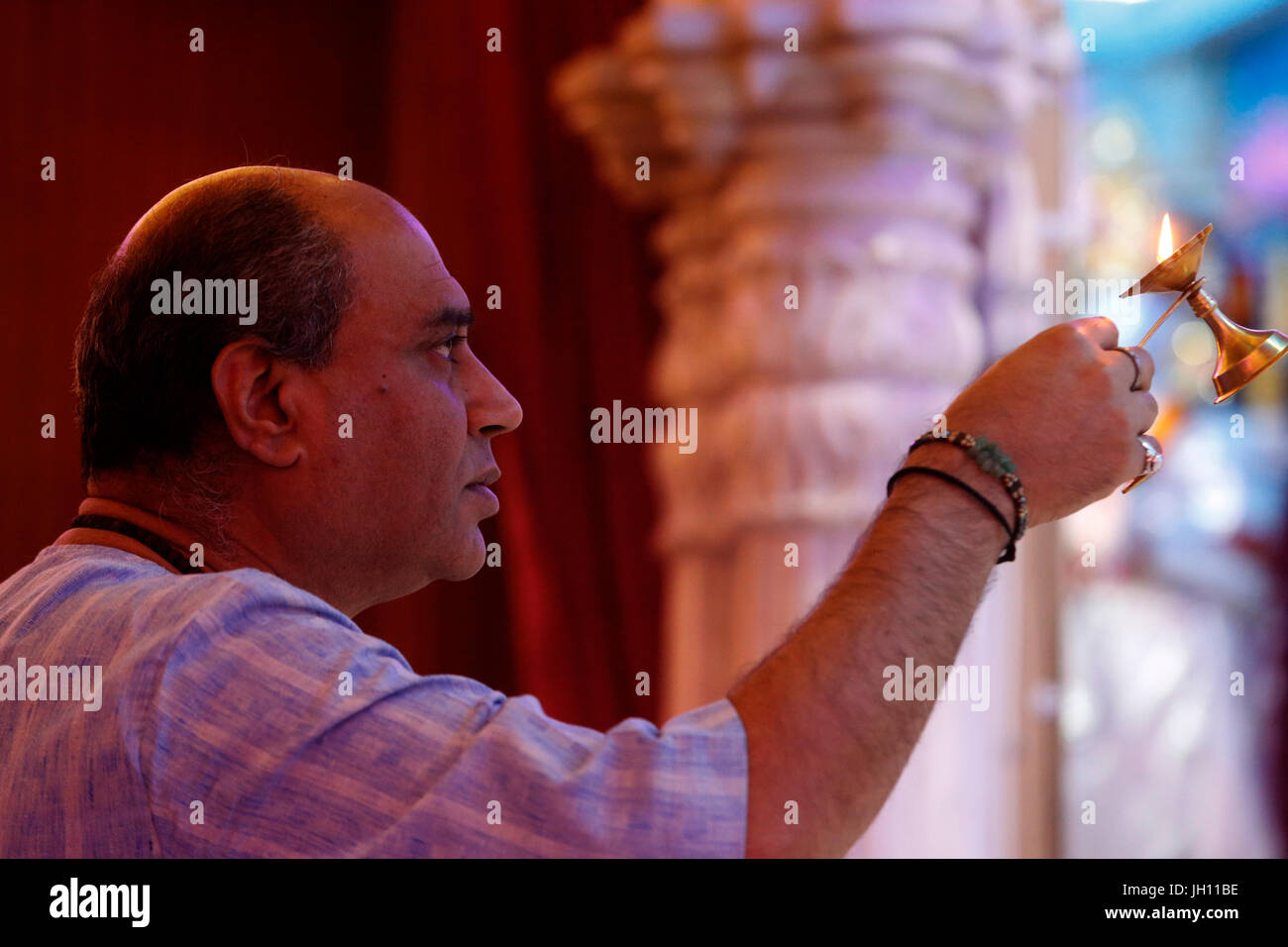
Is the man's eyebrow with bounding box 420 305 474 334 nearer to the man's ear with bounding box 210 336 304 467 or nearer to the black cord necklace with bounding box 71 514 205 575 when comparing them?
the man's ear with bounding box 210 336 304 467

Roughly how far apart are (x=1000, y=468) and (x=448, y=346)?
44cm

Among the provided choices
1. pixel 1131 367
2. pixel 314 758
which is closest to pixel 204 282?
A: pixel 314 758

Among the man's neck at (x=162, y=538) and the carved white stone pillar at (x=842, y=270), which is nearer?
the man's neck at (x=162, y=538)

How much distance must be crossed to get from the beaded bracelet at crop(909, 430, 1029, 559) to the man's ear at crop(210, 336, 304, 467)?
0.47m

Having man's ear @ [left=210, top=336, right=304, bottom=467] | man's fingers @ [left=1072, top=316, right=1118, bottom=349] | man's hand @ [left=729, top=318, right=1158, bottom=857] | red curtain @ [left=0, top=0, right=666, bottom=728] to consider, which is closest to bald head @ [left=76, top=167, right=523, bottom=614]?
man's ear @ [left=210, top=336, right=304, bottom=467]

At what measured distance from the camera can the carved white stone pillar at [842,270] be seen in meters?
2.07

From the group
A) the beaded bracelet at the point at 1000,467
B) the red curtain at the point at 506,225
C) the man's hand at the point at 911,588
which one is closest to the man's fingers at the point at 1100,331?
the man's hand at the point at 911,588

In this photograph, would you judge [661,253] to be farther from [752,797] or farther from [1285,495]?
[1285,495]

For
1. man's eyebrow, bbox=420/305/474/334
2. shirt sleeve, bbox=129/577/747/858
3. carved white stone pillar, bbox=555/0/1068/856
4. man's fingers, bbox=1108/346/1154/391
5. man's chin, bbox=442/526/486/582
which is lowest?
shirt sleeve, bbox=129/577/747/858

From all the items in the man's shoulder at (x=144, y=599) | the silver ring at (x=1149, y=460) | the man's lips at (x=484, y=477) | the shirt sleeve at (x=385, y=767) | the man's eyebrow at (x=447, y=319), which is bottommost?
the shirt sleeve at (x=385, y=767)

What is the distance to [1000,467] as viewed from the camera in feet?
2.92

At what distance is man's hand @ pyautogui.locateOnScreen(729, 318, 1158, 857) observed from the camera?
31.7 inches

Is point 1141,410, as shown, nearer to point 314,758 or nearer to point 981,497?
point 981,497

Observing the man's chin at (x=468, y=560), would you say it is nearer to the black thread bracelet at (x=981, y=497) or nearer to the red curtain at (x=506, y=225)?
the black thread bracelet at (x=981, y=497)
